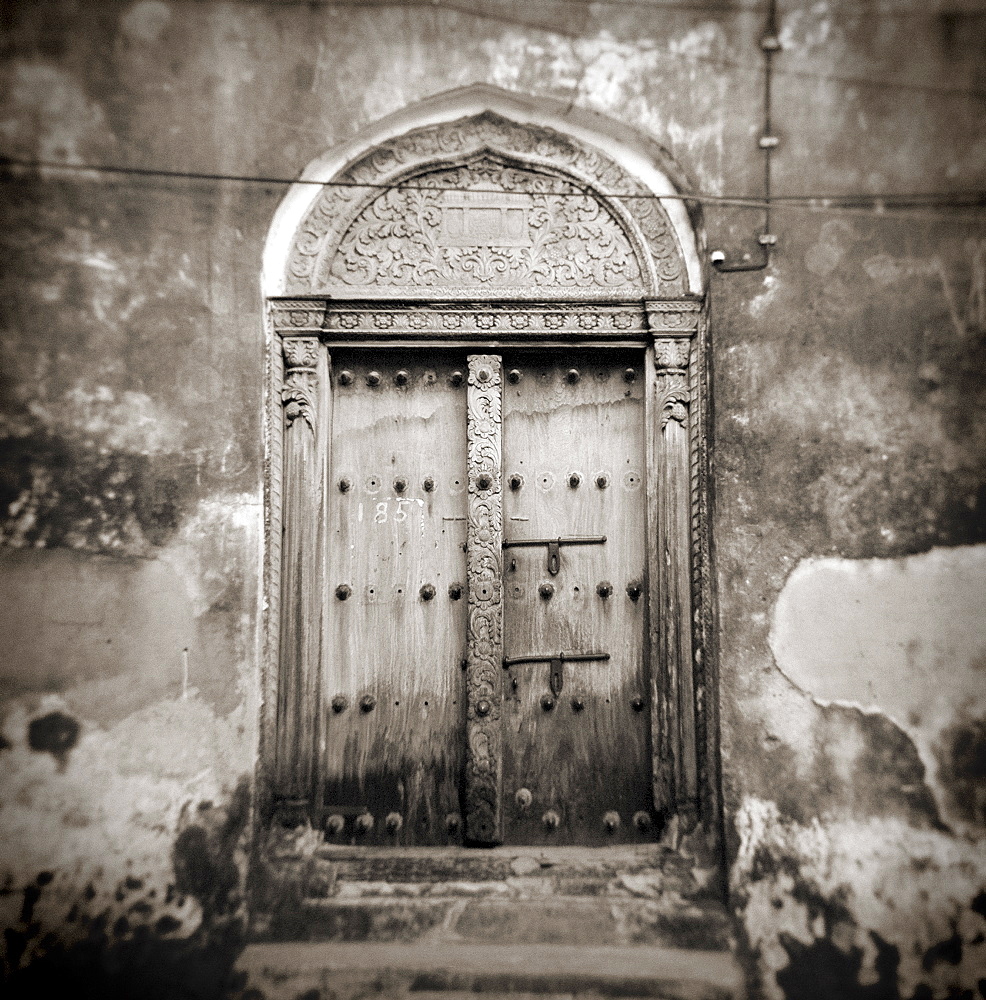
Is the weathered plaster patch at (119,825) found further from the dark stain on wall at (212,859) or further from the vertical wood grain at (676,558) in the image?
the vertical wood grain at (676,558)

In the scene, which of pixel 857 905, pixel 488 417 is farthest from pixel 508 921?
pixel 488 417

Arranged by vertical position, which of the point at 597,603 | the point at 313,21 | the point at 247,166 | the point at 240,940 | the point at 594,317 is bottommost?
the point at 240,940

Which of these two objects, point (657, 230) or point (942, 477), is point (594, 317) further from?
point (942, 477)

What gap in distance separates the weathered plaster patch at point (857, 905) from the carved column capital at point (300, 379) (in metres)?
1.95

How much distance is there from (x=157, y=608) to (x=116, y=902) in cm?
87

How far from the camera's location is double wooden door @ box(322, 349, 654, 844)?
6.97ft

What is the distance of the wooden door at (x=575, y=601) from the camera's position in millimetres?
2125

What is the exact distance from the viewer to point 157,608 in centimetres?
194

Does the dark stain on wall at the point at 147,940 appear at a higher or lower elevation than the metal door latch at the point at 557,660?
lower

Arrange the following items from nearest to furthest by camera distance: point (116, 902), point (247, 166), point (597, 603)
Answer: point (116, 902), point (247, 166), point (597, 603)

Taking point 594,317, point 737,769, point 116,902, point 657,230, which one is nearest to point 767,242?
point 657,230

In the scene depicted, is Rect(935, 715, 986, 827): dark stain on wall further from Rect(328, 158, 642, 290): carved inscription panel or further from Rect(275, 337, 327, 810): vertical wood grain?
Rect(275, 337, 327, 810): vertical wood grain

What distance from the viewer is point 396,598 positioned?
219 cm

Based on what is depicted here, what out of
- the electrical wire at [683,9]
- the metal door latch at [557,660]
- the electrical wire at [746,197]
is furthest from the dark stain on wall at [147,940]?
the electrical wire at [683,9]
